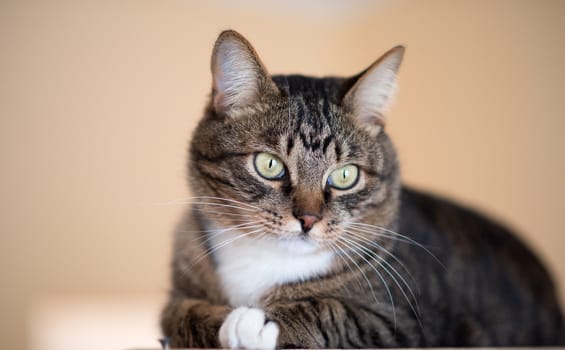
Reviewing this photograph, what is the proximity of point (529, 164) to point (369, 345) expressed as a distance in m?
1.92

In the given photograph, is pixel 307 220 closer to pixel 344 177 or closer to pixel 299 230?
pixel 299 230

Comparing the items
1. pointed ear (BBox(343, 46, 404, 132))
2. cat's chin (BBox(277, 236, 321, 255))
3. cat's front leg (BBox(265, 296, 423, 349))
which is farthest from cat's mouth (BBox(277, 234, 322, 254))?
pointed ear (BBox(343, 46, 404, 132))

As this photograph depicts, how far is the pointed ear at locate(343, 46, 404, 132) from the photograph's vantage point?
128cm

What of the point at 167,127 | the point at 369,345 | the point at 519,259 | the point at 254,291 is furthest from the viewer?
the point at 167,127

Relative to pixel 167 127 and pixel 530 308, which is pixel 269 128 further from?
pixel 167 127

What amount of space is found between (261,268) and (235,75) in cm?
49

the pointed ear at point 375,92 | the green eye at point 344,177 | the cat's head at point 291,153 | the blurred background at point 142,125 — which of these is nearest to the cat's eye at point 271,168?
the cat's head at point 291,153

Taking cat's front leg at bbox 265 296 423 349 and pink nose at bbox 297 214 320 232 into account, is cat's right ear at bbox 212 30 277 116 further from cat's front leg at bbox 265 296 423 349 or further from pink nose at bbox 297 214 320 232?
cat's front leg at bbox 265 296 423 349

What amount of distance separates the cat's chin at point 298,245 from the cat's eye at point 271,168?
150mm

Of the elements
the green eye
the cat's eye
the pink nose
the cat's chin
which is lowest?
the cat's chin

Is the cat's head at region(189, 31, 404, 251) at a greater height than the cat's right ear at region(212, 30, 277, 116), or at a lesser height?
lesser

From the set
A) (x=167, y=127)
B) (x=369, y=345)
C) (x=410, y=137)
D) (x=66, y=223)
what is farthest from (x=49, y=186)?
(x=369, y=345)

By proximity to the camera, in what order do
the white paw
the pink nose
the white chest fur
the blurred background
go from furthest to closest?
the blurred background < the white chest fur < the pink nose < the white paw

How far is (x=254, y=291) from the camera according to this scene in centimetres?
134
